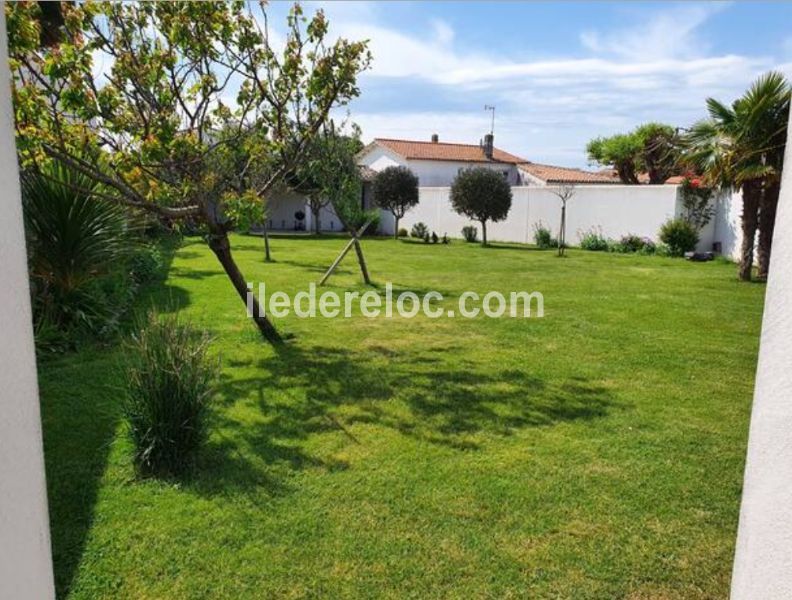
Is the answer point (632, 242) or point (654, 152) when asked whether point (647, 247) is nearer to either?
point (632, 242)

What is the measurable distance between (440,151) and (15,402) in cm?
3988

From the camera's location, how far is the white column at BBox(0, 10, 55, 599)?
1.66m

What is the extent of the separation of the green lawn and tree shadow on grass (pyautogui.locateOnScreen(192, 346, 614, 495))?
3cm

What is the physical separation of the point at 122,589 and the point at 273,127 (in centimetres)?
585

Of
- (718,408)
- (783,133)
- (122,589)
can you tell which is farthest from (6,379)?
(783,133)

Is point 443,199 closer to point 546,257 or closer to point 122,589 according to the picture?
point 546,257

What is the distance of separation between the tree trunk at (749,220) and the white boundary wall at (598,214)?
6003 millimetres

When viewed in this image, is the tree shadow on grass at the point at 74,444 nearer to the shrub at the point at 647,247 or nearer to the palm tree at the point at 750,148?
the palm tree at the point at 750,148

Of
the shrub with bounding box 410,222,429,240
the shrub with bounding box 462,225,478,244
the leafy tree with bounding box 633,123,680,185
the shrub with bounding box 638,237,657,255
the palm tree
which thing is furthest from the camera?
the leafy tree with bounding box 633,123,680,185

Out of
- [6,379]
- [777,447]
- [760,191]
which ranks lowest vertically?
[777,447]

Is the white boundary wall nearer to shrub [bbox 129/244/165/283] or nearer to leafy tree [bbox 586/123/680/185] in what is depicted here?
leafy tree [bbox 586/123/680/185]

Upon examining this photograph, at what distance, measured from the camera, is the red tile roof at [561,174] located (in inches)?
1439

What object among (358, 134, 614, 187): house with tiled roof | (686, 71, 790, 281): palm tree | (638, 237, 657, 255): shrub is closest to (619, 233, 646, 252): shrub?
(638, 237, 657, 255): shrub

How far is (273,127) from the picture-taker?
7.47m
